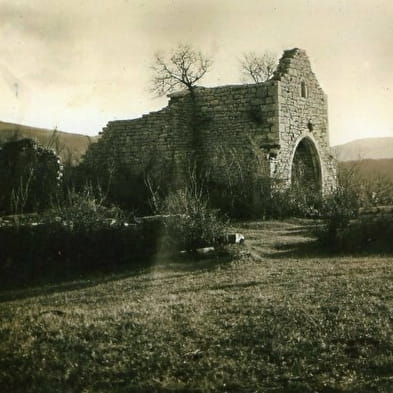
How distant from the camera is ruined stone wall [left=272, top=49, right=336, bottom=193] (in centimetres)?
1902

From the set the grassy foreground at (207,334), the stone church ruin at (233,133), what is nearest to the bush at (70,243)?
the grassy foreground at (207,334)

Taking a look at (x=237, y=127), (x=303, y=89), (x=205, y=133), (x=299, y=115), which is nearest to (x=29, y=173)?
(x=205, y=133)

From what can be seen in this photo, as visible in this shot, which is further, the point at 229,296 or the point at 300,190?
the point at 300,190

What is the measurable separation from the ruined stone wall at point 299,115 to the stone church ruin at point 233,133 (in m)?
0.03

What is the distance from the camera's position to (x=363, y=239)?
11906 mm

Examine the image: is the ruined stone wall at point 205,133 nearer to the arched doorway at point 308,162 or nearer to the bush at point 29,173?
the arched doorway at point 308,162

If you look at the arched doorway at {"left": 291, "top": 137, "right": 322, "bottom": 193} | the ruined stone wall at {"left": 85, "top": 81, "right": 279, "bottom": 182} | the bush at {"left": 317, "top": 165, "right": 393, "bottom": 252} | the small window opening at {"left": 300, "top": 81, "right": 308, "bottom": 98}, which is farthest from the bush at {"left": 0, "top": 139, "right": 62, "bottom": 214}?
the small window opening at {"left": 300, "top": 81, "right": 308, "bottom": 98}

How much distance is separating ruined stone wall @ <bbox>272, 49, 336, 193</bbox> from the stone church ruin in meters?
A: 0.03

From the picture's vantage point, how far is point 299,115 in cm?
2017

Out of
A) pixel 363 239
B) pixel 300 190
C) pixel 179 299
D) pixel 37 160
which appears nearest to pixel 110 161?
pixel 37 160

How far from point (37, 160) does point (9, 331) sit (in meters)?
10.2

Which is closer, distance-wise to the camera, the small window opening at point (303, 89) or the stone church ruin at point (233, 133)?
the stone church ruin at point (233, 133)

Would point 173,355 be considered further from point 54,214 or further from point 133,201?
point 133,201

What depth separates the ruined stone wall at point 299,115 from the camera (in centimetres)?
1902
